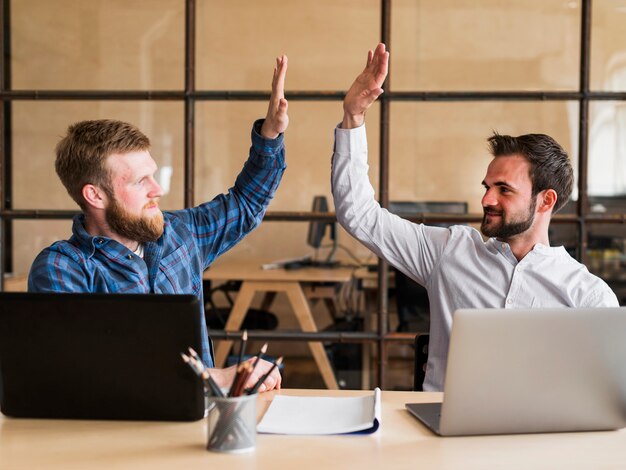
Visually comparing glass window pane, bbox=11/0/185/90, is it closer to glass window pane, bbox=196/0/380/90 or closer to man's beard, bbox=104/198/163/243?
glass window pane, bbox=196/0/380/90

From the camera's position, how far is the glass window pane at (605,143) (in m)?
3.16

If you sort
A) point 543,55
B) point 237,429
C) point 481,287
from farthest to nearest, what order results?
point 543,55 → point 481,287 → point 237,429

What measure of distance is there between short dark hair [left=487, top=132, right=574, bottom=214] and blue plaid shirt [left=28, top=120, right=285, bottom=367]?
0.73 metres

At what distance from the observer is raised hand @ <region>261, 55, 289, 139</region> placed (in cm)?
241

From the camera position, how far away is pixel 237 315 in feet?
10.9

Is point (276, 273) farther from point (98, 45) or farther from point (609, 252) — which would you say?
point (609, 252)

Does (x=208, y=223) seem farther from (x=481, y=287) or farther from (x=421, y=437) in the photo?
(x=421, y=437)

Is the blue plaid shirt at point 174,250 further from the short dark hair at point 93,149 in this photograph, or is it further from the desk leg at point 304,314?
the desk leg at point 304,314

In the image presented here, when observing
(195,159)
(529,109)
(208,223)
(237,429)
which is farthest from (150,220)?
(529,109)

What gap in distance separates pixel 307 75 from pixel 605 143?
1.21 meters

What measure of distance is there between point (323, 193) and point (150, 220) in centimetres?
116

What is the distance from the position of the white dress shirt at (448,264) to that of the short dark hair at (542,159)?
0.20 m

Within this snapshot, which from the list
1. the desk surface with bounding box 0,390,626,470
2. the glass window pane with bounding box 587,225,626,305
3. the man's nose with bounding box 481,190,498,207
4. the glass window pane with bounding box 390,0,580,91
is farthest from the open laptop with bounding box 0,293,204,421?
the glass window pane with bounding box 587,225,626,305

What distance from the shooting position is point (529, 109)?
10.5 feet
